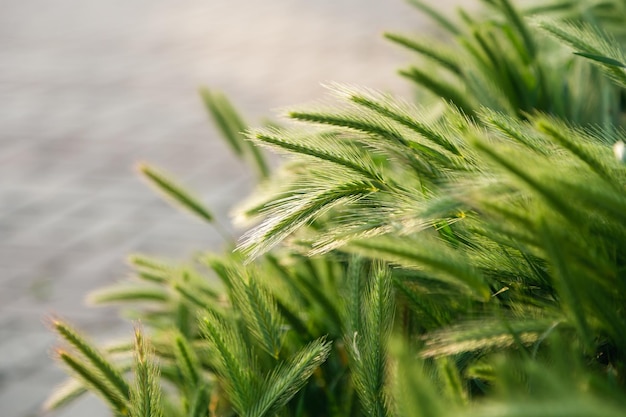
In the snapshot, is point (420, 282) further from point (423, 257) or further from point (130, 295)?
point (130, 295)

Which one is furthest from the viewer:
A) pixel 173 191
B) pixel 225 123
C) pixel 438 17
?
pixel 438 17

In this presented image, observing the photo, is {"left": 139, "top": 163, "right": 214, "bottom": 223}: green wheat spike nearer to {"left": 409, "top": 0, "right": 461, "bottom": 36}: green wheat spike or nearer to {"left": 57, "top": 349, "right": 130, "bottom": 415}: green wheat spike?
{"left": 57, "top": 349, "right": 130, "bottom": 415}: green wheat spike

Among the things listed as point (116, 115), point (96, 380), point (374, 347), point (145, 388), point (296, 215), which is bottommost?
point (116, 115)

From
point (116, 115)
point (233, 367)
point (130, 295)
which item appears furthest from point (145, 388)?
point (116, 115)

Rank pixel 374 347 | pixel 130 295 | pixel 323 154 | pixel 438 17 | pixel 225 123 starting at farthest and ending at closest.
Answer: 1. pixel 438 17
2. pixel 225 123
3. pixel 130 295
4. pixel 323 154
5. pixel 374 347

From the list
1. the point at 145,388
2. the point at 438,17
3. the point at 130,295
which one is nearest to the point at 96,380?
the point at 145,388

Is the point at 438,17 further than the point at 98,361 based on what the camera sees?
Yes

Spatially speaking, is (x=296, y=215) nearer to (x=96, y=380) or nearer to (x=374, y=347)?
(x=374, y=347)

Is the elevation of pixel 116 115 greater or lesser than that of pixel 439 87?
lesser

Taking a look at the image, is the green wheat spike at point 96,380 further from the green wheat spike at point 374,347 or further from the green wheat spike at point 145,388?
the green wheat spike at point 374,347

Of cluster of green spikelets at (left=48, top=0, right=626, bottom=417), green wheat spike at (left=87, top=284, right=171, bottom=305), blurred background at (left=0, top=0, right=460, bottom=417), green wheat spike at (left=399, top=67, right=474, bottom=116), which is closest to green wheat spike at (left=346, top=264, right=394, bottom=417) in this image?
cluster of green spikelets at (left=48, top=0, right=626, bottom=417)
